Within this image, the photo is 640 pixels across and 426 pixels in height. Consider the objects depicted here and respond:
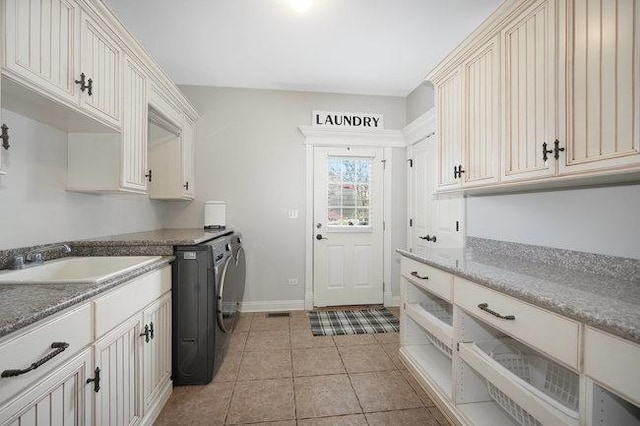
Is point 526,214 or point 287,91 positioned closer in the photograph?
point 526,214

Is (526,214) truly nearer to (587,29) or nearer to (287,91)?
(587,29)

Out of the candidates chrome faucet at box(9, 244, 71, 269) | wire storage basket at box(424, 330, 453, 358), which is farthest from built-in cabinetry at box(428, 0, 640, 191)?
chrome faucet at box(9, 244, 71, 269)

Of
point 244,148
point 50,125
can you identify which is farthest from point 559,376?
A: point 244,148

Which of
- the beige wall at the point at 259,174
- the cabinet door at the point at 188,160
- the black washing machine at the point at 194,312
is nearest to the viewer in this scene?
the black washing machine at the point at 194,312

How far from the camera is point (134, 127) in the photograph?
1.99 metres

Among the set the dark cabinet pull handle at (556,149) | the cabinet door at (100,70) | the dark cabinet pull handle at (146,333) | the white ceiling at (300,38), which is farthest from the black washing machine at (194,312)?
the dark cabinet pull handle at (556,149)

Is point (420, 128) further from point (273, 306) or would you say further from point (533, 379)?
point (273, 306)

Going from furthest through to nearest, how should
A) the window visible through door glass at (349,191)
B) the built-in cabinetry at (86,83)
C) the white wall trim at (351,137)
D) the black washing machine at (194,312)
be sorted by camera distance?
the window visible through door glass at (349,191) → the white wall trim at (351,137) → the black washing machine at (194,312) → the built-in cabinetry at (86,83)

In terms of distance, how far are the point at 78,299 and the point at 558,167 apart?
205cm

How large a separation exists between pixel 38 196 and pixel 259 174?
2037mm

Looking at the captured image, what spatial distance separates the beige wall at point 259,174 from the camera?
3365mm

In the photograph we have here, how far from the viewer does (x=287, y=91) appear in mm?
3494

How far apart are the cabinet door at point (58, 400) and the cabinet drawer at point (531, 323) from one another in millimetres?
1660

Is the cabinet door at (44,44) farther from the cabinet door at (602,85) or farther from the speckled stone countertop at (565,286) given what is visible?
the cabinet door at (602,85)
